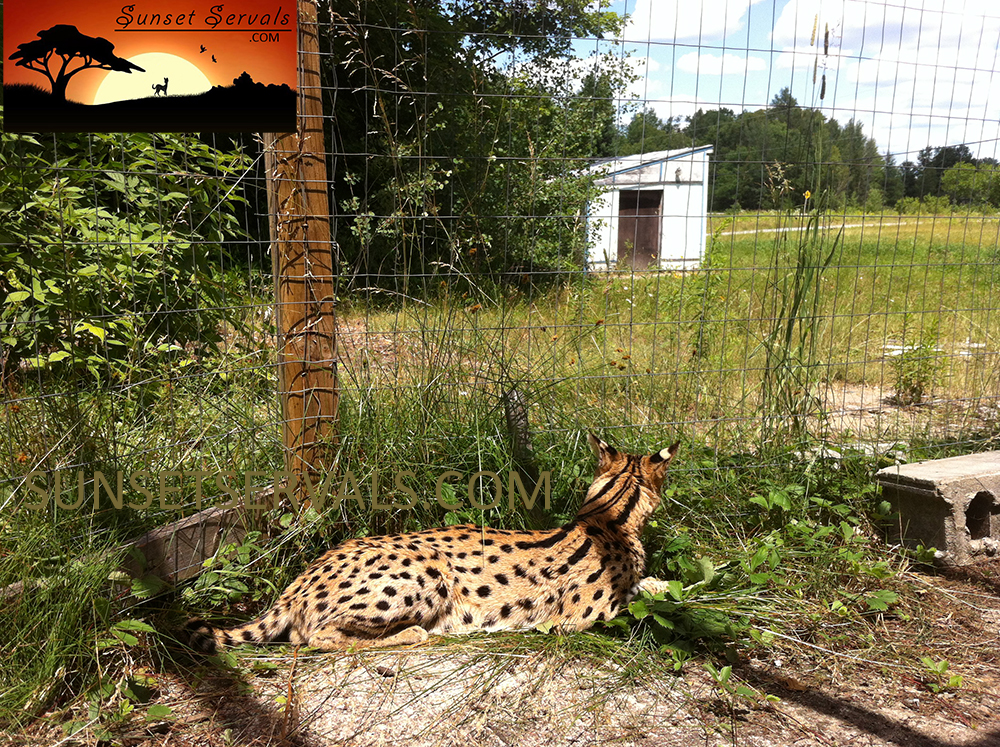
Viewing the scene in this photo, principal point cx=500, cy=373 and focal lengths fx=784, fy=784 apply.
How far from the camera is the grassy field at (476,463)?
2.93 metres

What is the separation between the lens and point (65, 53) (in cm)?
334

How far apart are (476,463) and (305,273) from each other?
1.27m

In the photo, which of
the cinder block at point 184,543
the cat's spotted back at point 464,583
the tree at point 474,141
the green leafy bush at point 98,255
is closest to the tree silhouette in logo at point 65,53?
the green leafy bush at point 98,255

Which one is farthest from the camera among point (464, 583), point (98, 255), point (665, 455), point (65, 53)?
point (665, 455)

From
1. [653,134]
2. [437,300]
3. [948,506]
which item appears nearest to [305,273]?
[437,300]

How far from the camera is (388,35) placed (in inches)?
349

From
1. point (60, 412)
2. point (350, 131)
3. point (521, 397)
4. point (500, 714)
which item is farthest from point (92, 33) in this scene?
point (350, 131)

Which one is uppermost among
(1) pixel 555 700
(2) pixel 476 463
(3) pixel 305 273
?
(3) pixel 305 273

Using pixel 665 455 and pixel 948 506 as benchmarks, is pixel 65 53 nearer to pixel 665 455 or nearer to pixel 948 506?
pixel 665 455

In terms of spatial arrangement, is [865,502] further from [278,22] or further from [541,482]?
[278,22]

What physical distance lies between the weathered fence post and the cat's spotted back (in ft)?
2.03

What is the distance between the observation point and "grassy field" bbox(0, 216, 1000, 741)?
A: 115 inches

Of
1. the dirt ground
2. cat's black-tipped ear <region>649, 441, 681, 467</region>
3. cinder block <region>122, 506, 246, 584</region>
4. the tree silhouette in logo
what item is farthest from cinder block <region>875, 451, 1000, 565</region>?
the tree silhouette in logo

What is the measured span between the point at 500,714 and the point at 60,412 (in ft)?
7.15
